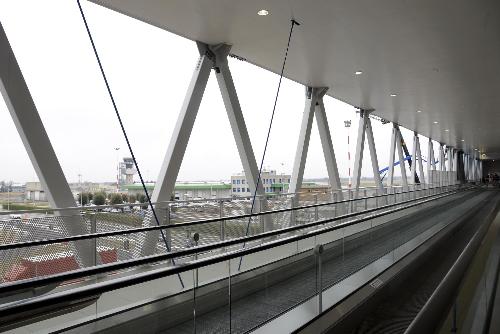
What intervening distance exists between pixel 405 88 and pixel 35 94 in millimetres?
10539

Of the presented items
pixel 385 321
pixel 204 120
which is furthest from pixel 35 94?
pixel 385 321

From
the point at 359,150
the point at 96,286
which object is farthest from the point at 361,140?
the point at 96,286

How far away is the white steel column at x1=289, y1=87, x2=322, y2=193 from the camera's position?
1247cm

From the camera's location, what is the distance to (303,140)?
12648 millimetres

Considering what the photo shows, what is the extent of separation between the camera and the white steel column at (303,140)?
12469 mm

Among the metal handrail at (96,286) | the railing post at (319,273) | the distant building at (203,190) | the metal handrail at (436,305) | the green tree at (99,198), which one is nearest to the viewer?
the metal handrail at (96,286)

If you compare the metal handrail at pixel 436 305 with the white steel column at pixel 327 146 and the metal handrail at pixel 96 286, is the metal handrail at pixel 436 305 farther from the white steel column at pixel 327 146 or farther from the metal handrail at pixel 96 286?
the white steel column at pixel 327 146

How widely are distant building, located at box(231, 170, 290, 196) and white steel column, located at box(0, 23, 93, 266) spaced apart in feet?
16.0

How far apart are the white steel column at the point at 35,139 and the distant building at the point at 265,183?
4.89 metres

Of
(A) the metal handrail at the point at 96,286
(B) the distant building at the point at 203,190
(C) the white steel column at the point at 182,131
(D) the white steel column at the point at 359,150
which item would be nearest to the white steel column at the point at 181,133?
(C) the white steel column at the point at 182,131

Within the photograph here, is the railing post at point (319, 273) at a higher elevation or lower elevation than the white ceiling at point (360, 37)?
lower

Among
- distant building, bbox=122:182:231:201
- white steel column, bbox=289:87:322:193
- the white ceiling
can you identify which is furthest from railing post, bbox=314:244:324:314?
white steel column, bbox=289:87:322:193

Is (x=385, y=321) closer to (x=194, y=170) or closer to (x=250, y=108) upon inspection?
(x=194, y=170)

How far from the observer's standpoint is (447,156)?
4391cm
